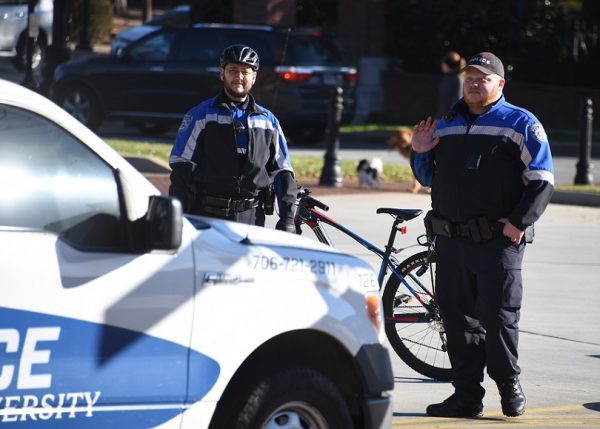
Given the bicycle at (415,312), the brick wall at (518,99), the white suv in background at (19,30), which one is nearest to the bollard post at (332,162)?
the bicycle at (415,312)

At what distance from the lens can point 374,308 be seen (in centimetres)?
546

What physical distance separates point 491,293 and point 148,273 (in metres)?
2.77

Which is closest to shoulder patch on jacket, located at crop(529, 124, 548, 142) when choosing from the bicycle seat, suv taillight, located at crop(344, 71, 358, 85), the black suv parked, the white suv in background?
the bicycle seat

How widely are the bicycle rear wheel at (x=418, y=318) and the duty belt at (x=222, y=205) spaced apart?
1174mm

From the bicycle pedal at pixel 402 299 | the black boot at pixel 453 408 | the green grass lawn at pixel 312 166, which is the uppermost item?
the bicycle pedal at pixel 402 299

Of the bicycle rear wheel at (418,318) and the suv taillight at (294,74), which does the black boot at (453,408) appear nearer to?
the bicycle rear wheel at (418,318)

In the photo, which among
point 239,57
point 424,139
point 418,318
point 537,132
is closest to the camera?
point 537,132

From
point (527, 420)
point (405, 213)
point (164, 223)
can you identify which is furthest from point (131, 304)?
point (405, 213)

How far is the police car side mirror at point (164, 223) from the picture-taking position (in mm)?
4664

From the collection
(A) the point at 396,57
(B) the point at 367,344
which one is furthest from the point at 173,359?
(A) the point at 396,57

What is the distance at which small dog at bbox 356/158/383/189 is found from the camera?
57.0ft

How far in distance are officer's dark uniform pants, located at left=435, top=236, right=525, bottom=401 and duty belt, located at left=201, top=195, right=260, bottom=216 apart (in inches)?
43.0

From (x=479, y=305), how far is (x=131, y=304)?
2891 mm

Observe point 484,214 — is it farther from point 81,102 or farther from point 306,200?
point 81,102
